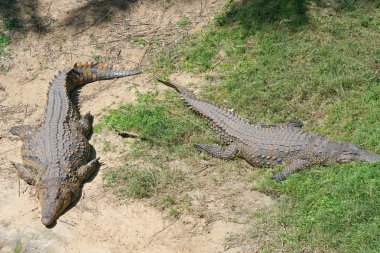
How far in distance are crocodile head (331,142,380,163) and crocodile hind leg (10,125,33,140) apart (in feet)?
13.8

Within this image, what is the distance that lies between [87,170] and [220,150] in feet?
5.78

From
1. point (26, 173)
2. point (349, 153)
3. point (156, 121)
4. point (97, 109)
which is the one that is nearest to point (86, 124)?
point (97, 109)

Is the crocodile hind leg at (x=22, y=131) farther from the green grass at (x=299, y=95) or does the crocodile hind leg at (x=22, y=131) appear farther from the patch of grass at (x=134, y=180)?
the patch of grass at (x=134, y=180)

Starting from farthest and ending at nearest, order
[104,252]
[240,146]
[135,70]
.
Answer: [135,70] → [240,146] → [104,252]

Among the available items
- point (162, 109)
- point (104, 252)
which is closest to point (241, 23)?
point (162, 109)

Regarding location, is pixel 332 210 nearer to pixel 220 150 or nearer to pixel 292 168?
pixel 292 168

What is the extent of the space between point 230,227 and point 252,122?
6.74 ft

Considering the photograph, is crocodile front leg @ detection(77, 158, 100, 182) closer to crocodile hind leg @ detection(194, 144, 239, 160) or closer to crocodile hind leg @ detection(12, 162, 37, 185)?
crocodile hind leg @ detection(12, 162, 37, 185)

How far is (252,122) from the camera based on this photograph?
7754mm

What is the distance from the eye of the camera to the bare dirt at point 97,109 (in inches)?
242

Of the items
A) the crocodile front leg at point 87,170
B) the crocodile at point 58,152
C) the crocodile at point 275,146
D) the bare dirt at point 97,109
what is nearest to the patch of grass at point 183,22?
the bare dirt at point 97,109

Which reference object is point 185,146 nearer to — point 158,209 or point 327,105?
point 158,209

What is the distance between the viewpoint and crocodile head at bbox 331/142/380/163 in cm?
660

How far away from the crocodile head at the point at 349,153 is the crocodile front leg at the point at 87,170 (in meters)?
3.06
